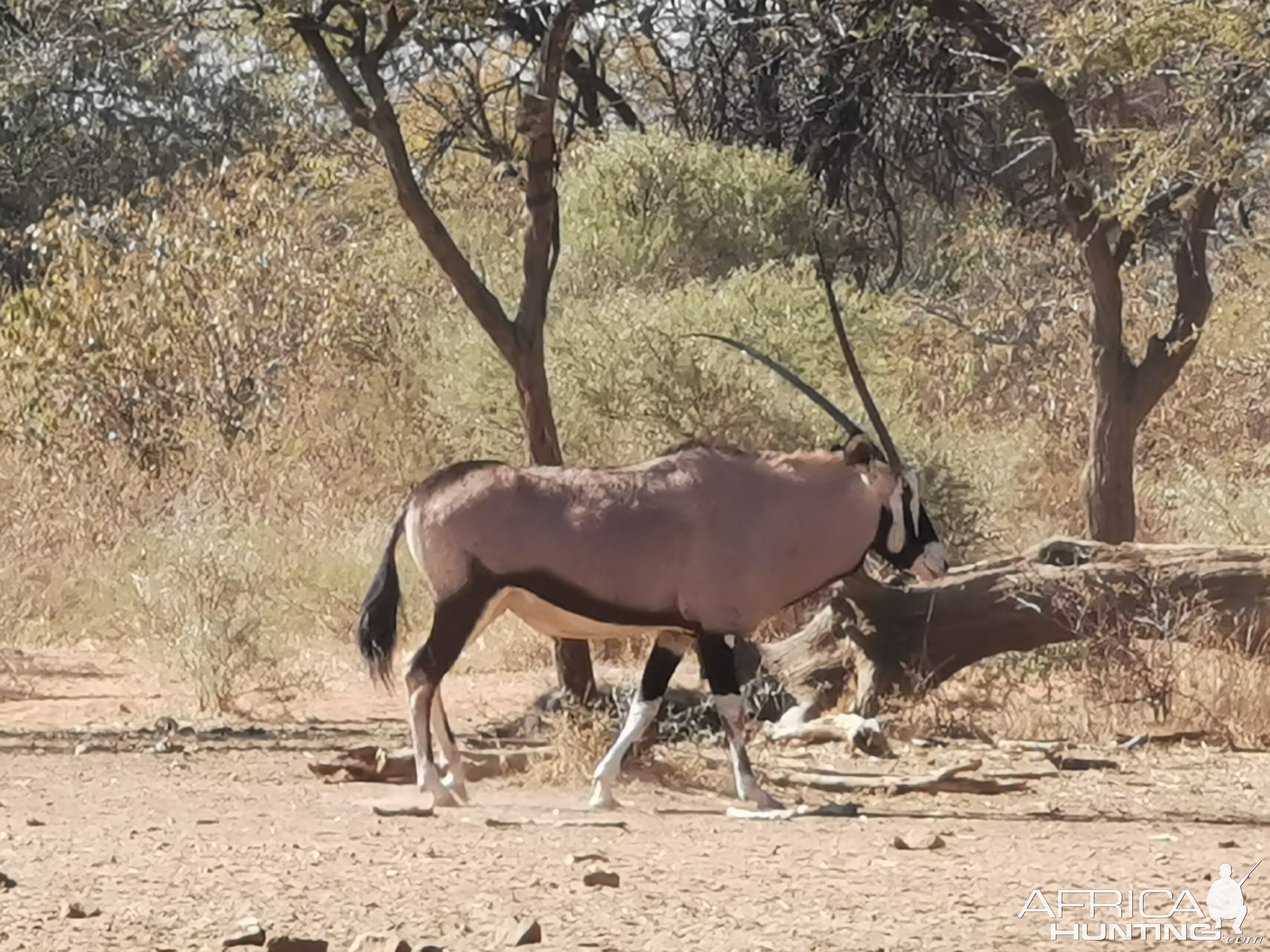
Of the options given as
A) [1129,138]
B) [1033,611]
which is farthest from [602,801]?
[1129,138]

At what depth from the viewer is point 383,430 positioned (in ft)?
57.9

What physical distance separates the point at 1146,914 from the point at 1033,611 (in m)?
4.92

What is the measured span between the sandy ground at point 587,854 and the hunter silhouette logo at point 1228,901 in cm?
4

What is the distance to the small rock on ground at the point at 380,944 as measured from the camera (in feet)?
18.3

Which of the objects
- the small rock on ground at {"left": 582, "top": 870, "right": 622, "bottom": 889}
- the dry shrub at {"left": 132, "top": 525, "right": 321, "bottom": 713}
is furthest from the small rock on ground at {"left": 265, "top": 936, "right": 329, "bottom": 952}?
the dry shrub at {"left": 132, "top": 525, "right": 321, "bottom": 713}

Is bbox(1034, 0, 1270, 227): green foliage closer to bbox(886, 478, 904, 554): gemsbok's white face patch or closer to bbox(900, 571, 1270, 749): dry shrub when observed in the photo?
bbox(900, 571, 1270, 749): dry shrub

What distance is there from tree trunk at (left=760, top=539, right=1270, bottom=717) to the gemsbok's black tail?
2.69 meters

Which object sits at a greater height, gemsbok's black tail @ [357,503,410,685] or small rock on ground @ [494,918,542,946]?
gemsbok's black tail @ [357,503,410,685]

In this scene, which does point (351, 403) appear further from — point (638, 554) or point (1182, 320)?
point (638, 554)

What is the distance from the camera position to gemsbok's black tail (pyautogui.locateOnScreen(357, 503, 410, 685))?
888cm

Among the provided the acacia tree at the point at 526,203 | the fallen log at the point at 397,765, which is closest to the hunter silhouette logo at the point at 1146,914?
the fallen log at the point at 397,765

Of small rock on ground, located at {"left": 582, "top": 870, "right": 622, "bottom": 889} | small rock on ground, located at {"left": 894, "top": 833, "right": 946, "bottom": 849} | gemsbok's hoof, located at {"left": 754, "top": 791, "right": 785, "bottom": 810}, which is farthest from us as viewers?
gemsbok's hoof, located at {"left": 754, "top": 791, "right": 785, "bottom": 810}

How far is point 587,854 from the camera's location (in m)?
7.18

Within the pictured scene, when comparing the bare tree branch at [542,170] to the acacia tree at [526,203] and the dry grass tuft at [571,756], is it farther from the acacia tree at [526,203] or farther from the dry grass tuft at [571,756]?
the dry grass tuft at [571,756]
